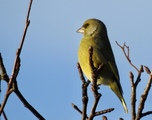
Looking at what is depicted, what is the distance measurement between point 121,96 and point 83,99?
3.78 metres

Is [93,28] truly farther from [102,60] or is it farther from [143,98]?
[143,98]

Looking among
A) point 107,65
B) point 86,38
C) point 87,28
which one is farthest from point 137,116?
point 87,28

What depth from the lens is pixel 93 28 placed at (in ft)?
26.0

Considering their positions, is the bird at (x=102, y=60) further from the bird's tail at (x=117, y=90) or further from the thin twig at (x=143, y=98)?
the thin twig at (x=143, y=98)

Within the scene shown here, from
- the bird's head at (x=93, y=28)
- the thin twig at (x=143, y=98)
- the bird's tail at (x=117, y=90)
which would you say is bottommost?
the bird's tail at (x=117, y=90)

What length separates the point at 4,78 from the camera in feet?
8.37

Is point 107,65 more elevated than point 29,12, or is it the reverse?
point 29,12

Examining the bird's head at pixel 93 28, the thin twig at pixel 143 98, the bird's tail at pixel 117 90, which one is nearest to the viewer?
the thin twig at pixel 143 98

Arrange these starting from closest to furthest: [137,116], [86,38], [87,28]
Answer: [137,116]
[86,38]
[87,28]

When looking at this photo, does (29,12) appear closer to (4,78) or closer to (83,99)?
(4,78)

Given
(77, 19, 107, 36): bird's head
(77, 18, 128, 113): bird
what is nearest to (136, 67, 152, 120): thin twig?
(77, 18, 128, 113): bird

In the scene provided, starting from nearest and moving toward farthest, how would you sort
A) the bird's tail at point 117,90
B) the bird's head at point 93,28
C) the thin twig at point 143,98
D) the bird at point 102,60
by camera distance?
the thin twig at point 143,98 → the bird at point 102,60 → the bird's tail at point 117,90 → the bird's head at point 93,28

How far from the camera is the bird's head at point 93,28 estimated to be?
25.4 feet

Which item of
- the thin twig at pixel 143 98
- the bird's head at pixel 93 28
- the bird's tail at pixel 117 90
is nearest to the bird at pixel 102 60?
the bird's tail at pixel 117 90
